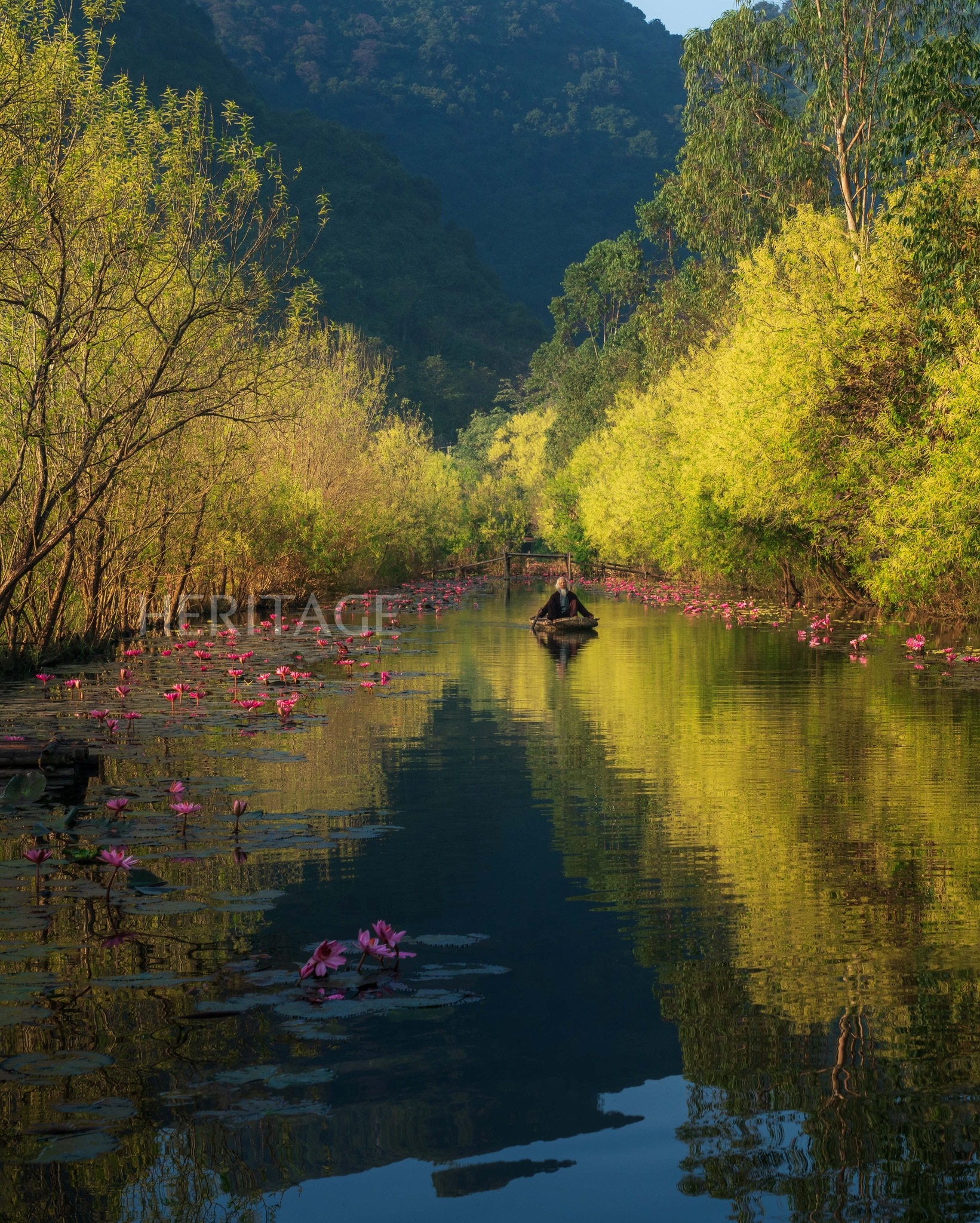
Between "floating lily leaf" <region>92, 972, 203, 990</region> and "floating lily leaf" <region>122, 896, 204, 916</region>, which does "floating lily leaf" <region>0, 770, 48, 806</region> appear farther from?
"floating lily leaf" <region>92, 972, 203, 990</region>

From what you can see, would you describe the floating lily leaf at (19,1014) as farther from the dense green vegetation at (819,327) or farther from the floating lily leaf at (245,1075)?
the dense green vegetation at (819,327)

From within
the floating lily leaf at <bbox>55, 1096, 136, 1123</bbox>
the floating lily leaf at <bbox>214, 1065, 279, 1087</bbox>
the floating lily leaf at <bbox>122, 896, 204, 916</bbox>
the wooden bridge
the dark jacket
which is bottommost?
the floating lily leaf at <bbox>55, 1096, 136, 1123</bbox>

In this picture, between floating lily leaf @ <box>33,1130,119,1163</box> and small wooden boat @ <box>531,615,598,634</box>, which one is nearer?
floating lily leaf @ <box>33,1130,119,1163</box>

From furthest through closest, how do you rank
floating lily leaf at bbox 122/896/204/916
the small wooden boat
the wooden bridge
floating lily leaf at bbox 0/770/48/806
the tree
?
1. the wooden bridge
2. the small wooden boat
3. the tree
4. floating lily leaf at bbox 0/770/48/806
5. floating lily leaf at bbox 122/896/204/916

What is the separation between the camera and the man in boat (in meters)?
29.9

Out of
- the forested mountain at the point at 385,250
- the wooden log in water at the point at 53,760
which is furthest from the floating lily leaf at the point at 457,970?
the forested mountain at the point at 385,250

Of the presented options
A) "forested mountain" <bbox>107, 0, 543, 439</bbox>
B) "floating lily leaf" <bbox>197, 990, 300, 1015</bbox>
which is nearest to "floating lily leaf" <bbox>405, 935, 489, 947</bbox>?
"floating lily leaf" <bbox>197, 990, 300, 1015</bbox>

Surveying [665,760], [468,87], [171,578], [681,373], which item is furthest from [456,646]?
[468,87]

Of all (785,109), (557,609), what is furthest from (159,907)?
(785,109)

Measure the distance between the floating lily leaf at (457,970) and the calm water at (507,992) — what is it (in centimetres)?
2

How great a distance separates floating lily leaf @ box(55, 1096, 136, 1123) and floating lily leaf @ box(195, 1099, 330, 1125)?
0.79 ft

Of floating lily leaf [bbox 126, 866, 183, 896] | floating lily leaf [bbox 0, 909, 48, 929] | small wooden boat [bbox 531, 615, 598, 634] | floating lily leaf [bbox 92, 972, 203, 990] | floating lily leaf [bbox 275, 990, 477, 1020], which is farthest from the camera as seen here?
small wooden boat [bbox 531, 615, 598, 634]

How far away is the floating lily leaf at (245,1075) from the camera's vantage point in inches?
191

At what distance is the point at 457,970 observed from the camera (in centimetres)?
636
